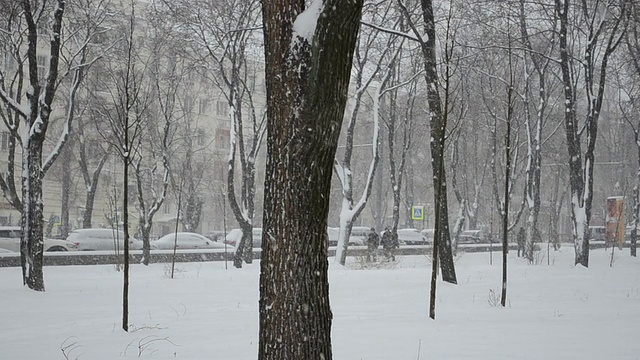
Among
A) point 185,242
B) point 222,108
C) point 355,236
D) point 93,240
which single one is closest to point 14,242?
point 93,240

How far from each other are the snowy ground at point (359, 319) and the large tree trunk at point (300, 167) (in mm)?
2566

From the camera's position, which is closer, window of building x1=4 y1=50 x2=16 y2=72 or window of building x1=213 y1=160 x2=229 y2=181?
window of building x1=4 y1=50 x2=16 y2=72

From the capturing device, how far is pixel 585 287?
17.2 metres

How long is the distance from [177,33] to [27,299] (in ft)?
48.1

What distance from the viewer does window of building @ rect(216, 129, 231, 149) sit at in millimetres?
58500

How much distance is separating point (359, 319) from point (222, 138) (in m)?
48.3

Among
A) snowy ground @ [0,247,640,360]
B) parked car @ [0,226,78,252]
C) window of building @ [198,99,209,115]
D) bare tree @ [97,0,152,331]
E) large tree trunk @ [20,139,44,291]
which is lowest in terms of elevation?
snowy ground @ [0,247,640,360]

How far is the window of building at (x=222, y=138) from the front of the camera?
58500mm

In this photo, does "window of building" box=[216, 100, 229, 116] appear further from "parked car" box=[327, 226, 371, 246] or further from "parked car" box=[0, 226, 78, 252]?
"parked car" box=[0, 226, 78, 252]

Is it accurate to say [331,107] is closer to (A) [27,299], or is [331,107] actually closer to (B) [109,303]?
(B) [109,303]

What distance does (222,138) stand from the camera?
58594 mm

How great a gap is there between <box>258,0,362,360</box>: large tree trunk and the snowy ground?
2566 mm

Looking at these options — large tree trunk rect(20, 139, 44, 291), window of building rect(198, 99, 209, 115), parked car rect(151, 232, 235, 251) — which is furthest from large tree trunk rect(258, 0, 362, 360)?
window of building rect(198, 99, 209, 115)

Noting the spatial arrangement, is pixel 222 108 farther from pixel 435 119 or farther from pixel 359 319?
pixel 359 319
